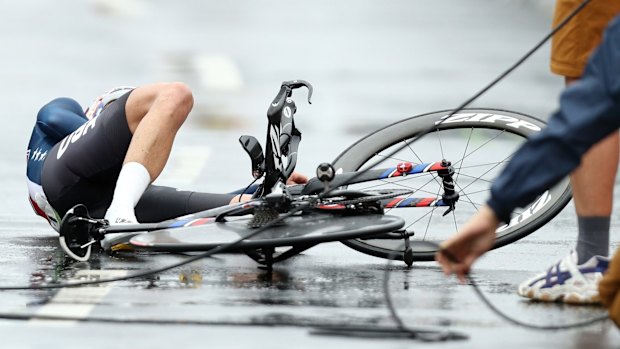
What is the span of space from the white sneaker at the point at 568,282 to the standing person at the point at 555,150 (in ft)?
5.17

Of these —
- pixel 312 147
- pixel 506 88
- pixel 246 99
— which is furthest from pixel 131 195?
pixel 506 88

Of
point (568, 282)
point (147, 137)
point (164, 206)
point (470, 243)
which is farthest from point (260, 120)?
point (470, 243)

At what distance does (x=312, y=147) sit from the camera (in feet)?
42.0

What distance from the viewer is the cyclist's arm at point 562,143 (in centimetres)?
509

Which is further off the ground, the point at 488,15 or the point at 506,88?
the point at 488,15

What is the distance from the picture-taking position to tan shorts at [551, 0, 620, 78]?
684 cm

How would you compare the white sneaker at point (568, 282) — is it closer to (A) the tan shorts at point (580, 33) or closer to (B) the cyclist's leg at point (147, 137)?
(A) the tan shorts at point (580, 33)

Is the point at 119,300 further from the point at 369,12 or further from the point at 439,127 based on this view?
the point at 369,12

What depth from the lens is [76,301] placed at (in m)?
6.77

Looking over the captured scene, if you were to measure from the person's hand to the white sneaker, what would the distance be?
1.59 m

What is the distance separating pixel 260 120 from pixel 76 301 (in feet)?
24.8

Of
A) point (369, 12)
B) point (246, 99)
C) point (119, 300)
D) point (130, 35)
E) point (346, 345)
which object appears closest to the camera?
point (346, 345)

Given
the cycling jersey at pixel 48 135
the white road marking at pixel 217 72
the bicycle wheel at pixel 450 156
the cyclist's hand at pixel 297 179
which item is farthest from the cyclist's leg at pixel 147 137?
the white road marking at pixel 217 72

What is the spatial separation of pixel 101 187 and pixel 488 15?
640 inches
